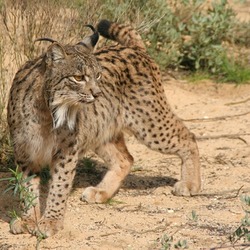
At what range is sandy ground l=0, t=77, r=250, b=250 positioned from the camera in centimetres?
611

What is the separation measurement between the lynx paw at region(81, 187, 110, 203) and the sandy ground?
53 millimetres

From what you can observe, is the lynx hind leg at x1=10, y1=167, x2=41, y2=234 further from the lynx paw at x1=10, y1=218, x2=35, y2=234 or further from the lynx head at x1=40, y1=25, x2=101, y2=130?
the lynx head at x1=40, y1=25, x2=101, y2=130

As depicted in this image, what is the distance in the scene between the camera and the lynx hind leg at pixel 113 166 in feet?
23.3

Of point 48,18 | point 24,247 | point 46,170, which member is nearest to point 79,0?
point 48,18

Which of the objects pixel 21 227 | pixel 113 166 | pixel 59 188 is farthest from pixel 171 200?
pixel 21 227

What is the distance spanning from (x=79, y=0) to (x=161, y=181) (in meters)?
1.69

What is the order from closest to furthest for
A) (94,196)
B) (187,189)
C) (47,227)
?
(47,227), (94,196), (187,189)

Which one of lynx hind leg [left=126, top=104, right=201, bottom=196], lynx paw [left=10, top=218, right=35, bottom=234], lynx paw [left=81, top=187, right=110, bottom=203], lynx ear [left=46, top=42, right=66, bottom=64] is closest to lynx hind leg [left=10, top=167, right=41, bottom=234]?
lynx paw [left=10, top=218, right=35, bottom=234]

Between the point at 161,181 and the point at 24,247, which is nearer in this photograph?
the point at 24,247

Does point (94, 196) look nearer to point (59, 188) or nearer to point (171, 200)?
point (171, 200)

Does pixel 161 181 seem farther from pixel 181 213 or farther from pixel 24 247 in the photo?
pixel 24 247

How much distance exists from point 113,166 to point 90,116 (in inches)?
30.3

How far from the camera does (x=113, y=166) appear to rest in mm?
7375

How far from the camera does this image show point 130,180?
7.59m
